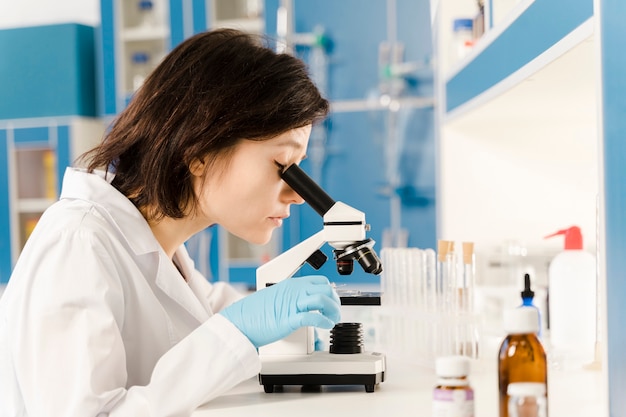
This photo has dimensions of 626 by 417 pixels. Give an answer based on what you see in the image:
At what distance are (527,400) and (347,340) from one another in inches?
24.6

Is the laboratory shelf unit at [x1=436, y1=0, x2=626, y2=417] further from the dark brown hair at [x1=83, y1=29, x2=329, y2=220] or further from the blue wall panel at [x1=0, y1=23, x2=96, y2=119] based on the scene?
the blue wall panel at [x1=0, y1=23, x2=96, y2=119]

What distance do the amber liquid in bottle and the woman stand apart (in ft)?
1.22

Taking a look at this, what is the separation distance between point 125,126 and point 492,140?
1591 millimetres

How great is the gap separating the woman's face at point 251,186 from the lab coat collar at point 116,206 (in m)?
0.13

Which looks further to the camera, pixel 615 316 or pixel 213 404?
pixel 213 404

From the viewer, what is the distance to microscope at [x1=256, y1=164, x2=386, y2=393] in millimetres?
1483

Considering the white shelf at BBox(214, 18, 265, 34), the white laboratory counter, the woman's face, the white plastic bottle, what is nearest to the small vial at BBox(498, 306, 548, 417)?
the white laboratory counter

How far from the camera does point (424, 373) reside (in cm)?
167

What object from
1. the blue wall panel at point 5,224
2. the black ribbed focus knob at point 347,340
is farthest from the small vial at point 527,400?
the blue wall panel at point 5,224

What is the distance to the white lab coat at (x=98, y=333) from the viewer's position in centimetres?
123

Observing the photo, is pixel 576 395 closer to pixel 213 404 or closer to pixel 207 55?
pixel 213 404

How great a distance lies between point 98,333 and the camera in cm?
124

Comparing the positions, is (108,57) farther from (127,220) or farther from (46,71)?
(127,220)

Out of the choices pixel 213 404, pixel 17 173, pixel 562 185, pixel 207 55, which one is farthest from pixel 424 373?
pixel 17 173
